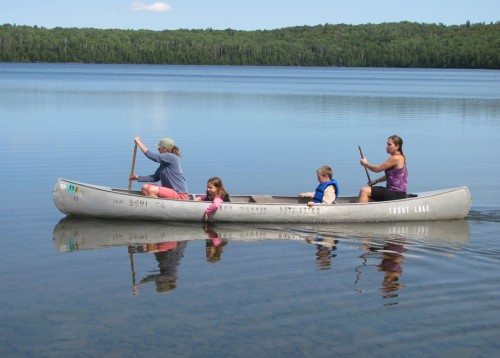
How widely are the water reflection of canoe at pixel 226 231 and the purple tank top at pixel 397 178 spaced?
654 millimetres

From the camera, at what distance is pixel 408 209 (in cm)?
1360


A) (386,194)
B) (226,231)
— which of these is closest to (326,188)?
(386,194)

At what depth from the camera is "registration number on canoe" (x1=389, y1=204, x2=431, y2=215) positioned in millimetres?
13531

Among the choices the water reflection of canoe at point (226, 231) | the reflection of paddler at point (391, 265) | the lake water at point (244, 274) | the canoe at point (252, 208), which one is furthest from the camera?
the canoe at point (252, 208)

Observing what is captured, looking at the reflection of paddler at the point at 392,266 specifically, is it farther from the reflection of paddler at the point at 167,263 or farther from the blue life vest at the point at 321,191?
the reflection of paddler at the point at 167,263

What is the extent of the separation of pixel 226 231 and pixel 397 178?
3.06 m

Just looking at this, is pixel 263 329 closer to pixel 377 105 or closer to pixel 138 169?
pixel 138 169

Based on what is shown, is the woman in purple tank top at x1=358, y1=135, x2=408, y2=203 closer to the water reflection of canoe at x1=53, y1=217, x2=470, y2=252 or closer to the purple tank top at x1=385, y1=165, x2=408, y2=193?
the purple tank top at x1=385, y1=165, x2=408, y2=193

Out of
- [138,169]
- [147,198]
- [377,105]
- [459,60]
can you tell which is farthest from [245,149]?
[459,60]

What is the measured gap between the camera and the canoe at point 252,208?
43.7 feet

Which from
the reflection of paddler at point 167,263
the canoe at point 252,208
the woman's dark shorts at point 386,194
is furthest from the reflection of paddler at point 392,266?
the reflection of paddler at point 167,263

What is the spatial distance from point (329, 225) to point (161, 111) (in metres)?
25.5

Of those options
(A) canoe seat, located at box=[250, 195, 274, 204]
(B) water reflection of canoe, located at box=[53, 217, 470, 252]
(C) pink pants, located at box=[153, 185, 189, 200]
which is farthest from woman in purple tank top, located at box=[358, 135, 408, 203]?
(C) pink pants, located at box=[153, 185, 189, 200]

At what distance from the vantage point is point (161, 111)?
124 ft
